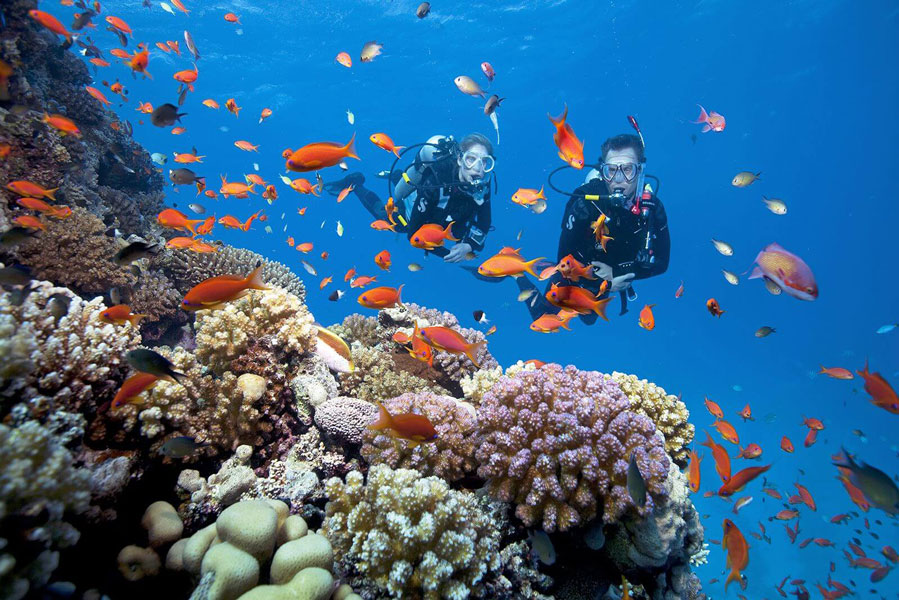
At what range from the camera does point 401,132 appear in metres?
56.4

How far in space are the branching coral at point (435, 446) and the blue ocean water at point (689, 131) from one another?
20.0ft

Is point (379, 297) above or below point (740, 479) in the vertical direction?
above

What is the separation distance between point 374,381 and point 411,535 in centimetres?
228

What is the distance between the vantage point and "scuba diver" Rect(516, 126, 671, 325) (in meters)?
7.89

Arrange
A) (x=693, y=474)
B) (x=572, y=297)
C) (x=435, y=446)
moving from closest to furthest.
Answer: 1. (x=435, y=446)
2. (x=572, y=297)
3. (x=693, y=474)

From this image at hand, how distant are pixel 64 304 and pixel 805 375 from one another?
262 feet

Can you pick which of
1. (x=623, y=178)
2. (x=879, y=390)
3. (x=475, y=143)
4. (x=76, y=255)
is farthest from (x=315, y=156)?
(x=623, y=178)

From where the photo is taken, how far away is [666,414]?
4.49 meters

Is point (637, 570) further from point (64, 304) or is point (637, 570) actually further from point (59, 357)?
point (64, 304)

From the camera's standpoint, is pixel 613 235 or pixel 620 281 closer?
pixel 620 281

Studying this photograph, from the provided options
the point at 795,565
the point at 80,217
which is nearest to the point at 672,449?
the point at 80,217

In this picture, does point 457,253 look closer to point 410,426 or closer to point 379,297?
point 379,297

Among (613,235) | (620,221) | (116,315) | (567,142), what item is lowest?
(116,315)

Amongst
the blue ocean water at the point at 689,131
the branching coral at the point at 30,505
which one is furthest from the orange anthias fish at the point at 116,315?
the blue ocean water at the point at 689,131
